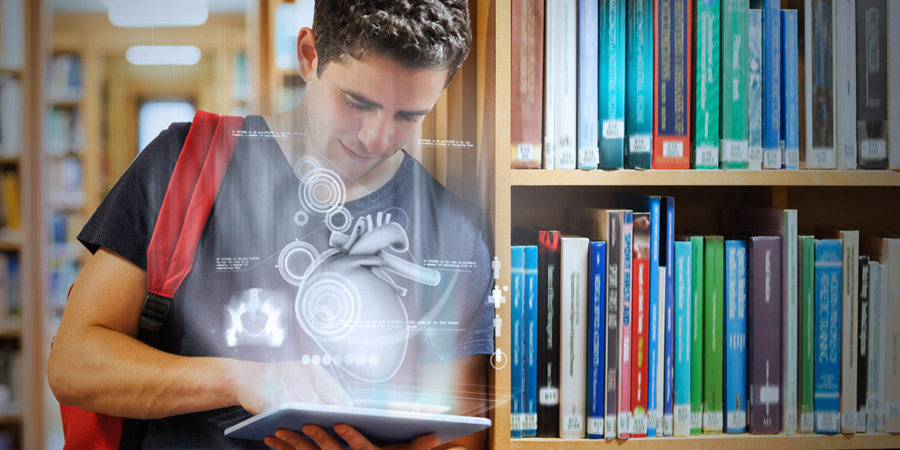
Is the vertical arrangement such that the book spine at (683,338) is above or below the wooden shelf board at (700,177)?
below

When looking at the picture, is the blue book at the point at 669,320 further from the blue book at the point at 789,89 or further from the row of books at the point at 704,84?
the blue book at the point at 789,89

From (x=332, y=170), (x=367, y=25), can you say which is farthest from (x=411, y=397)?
(x=367, y=25)

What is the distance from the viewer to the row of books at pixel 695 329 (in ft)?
3.76

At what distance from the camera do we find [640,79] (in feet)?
3.74

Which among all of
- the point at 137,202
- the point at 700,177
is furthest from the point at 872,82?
the point at 137,202

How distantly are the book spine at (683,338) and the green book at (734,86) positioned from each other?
0.17 meters

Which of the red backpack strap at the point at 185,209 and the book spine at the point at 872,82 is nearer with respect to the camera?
the red backpack strap at the point at 185,209

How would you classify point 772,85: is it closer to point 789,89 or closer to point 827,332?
point 789,89

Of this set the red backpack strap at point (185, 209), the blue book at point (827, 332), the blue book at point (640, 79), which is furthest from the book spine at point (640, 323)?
the red backpack strap at point (185, 209)

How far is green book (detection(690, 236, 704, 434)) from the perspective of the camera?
118 centimetres

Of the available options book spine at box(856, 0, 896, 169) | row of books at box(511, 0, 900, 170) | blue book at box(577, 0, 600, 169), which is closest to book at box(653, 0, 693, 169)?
row of books at box(511, 0, 900, 170)

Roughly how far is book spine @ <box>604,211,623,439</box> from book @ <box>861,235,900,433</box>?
1.61 ft

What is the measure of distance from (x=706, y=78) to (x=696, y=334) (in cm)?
45

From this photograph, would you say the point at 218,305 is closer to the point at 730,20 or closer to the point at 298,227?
the point at 298,227
